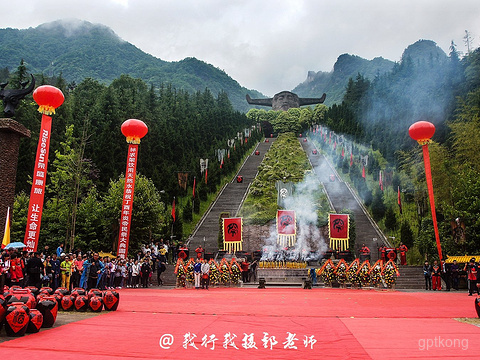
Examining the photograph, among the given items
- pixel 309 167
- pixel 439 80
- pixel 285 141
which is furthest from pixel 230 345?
pixel 285 141

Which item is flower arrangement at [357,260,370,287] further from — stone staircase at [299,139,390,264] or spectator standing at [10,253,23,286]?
spectator standing at [10,253,23,286]

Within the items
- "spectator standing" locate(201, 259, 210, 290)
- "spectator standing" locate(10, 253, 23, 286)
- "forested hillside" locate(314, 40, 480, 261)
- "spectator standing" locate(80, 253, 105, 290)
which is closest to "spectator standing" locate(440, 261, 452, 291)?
"forested hillside" locate(314, 40, 480, 261)

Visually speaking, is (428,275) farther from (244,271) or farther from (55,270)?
(55,270)

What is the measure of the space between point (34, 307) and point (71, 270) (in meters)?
6.03

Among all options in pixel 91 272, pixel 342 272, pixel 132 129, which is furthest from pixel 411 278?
pixel 132 129

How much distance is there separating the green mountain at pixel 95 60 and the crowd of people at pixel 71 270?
84237mm

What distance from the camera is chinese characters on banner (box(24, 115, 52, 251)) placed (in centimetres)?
1186

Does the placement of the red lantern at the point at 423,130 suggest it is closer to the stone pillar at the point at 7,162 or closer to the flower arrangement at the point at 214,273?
the flower arrangement at the point at 214,273

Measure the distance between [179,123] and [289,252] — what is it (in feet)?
103

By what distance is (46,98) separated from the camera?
42.1 ft

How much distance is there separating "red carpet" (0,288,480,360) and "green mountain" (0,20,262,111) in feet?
305

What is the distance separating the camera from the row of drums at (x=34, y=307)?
5328mm

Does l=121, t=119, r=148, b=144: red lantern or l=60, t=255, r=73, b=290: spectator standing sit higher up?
l=121, t=119, r=148, b=144: red lantern

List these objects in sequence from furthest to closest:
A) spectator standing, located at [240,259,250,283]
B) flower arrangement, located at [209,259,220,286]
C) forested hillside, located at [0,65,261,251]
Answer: forested hillside, located at [0,65,261,251]
spectator standing, located at [240,259,250,283]
flower arrangement, located at [209,259,220,286]
